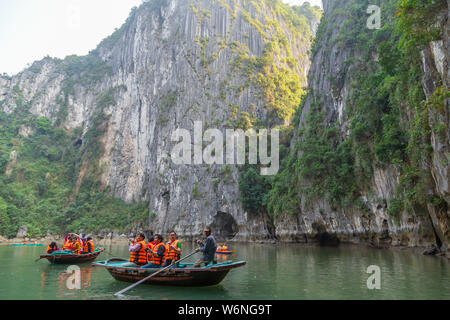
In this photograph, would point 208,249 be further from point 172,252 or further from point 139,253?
point 139,253

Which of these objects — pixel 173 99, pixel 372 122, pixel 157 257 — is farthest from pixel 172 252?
pixel 173 99

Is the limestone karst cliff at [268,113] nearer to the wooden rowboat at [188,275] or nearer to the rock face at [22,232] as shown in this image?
the rock face at [22,232]

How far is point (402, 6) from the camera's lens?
11.7m

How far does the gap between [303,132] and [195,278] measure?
25241 mm

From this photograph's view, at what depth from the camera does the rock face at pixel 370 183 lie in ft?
37.9

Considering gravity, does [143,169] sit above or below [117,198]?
above

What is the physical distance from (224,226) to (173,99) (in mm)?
23308

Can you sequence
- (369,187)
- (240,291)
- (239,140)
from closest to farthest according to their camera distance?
(240,291)
(369,187)
(239,140)

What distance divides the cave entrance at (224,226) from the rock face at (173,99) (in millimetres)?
166

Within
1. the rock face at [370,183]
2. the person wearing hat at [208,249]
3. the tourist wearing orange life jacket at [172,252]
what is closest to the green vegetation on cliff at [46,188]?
the rock face at [370,183]

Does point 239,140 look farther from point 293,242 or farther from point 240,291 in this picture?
point 240,291

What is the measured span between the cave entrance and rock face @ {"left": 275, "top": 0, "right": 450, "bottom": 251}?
36.7ft

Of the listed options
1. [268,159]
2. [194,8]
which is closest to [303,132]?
[268,159]

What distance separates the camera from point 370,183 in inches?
834
